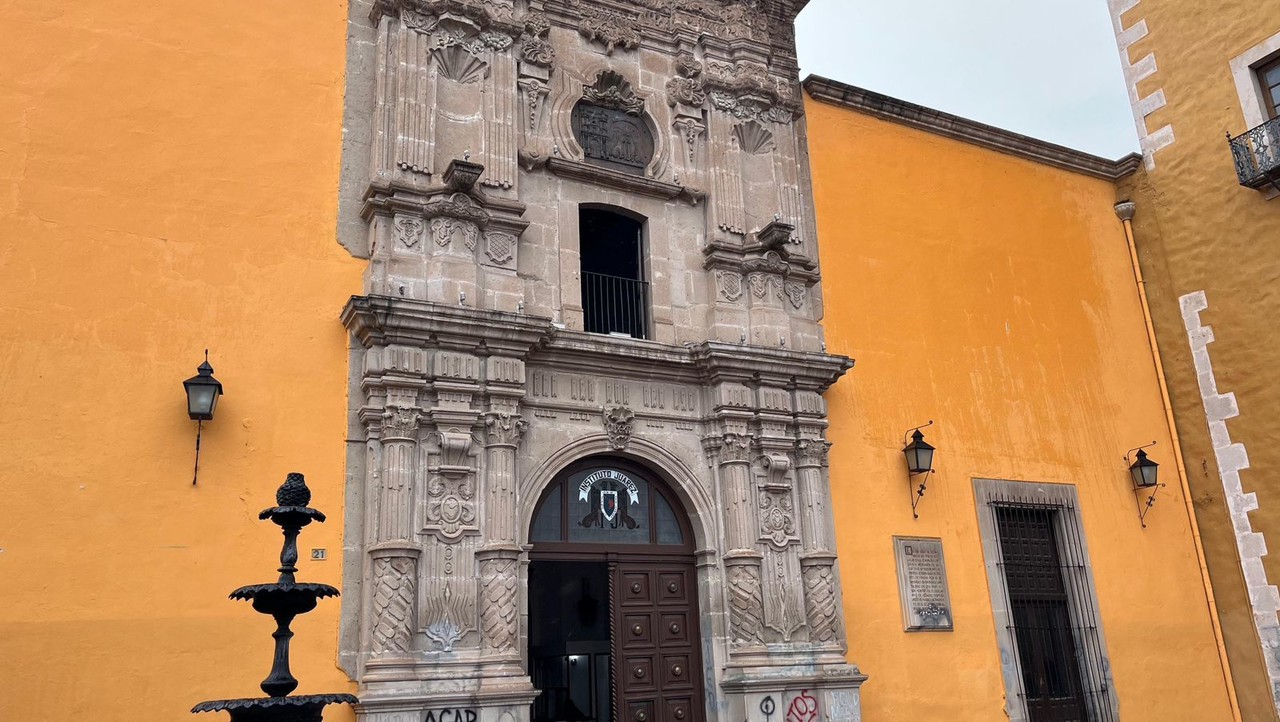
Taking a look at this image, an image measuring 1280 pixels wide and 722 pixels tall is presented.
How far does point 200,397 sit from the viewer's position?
22.5ft

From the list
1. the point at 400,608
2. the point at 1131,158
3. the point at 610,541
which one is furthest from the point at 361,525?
the point at 1131,158

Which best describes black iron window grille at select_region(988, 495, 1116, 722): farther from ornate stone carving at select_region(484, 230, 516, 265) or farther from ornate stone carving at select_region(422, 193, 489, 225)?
ornate stone carving at select_region(422, 193, 489, 225)

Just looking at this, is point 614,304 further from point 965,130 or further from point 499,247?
point 965,130

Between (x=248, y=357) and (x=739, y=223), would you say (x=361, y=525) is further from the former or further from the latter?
(x=739, y=223)

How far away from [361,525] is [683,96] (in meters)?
5.16

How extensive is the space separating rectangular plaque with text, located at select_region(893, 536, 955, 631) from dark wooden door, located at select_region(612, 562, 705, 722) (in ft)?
7.06

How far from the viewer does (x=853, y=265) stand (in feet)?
33.9

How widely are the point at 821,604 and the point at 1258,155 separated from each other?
283 inches

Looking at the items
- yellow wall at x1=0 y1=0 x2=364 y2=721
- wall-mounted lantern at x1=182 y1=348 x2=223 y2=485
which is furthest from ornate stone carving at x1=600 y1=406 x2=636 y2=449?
wall-mounted lantern at x1=182 y1=348 x2=223 y2=485

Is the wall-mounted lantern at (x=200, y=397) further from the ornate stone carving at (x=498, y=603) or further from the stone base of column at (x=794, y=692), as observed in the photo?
the stone base of column at (x=794, y=692)

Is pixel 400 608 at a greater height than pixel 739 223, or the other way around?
pixel 739 223

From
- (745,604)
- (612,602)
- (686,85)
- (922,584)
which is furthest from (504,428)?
(922,584)

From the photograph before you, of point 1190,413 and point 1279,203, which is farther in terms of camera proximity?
point 1190,413

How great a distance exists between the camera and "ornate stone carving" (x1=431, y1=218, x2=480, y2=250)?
7961 mm
